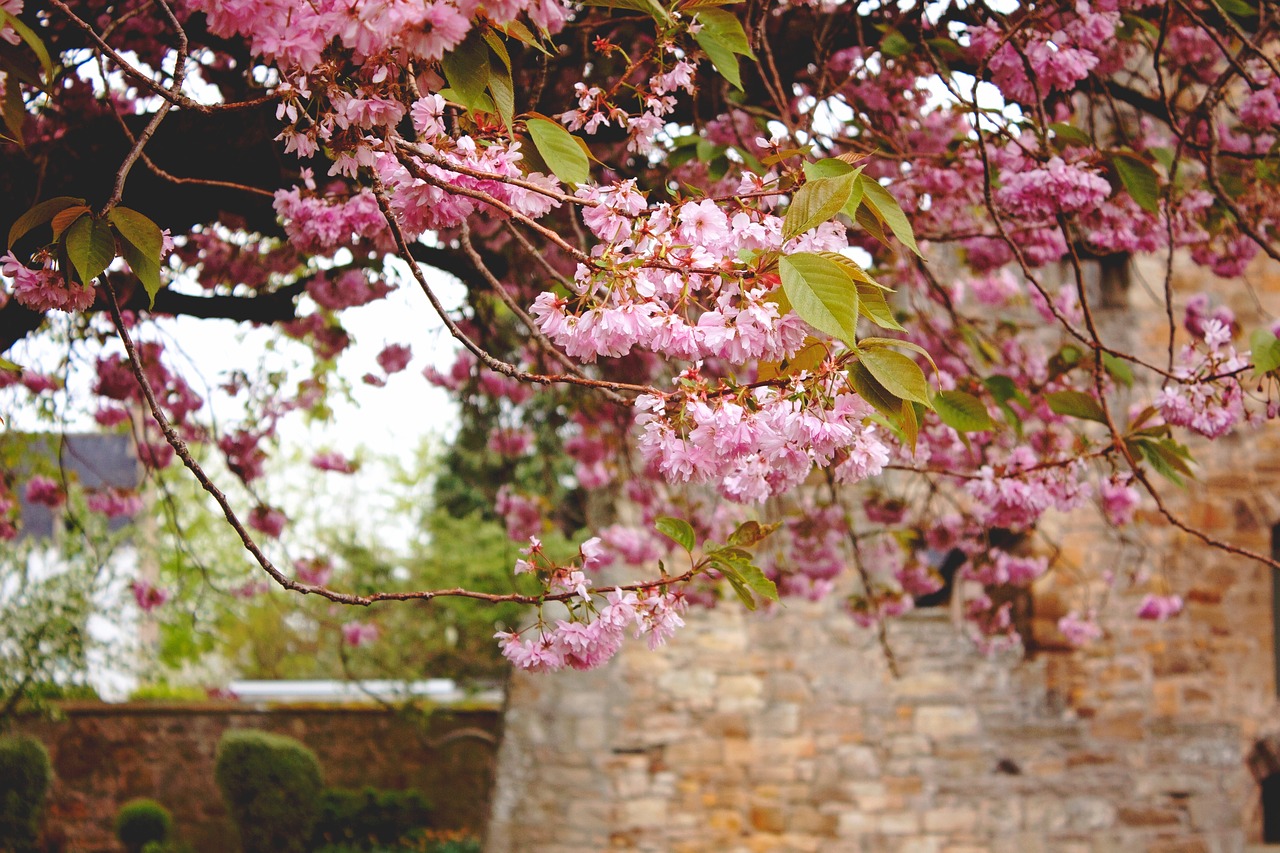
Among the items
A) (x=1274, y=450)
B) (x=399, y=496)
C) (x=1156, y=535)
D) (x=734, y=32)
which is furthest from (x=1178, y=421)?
(x=399, y=496)

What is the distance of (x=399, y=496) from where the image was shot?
16594 mm

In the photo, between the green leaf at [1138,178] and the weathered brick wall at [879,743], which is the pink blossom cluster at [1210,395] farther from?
the weathered brick wall at [879,743]

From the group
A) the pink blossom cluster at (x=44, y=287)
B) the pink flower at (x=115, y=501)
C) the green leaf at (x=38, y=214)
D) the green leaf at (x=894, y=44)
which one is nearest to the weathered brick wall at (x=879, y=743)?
the pink flower at (x=115, y=501)

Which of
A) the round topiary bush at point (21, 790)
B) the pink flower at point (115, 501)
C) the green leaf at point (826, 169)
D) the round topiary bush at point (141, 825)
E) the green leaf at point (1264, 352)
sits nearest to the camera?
the green leaf at point (826, 169)

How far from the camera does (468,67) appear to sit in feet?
4.25

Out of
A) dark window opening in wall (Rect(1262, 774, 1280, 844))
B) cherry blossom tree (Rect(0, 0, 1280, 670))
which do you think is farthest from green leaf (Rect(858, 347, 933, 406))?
dark window opening in wall (Rect(1262, 774, 1280, 844))

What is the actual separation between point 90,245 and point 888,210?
955mm

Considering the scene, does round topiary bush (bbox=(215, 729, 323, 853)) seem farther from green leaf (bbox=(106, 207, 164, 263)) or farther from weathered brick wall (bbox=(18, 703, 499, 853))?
green leaf (bbox=(106, 207, 164, 263))

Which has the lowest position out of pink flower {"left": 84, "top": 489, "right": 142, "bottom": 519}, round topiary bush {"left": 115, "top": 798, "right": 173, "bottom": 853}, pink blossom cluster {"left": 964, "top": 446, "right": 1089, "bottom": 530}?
round topiary bush {"left": 115, "top": 798, "right": 173, "bottom": 853}

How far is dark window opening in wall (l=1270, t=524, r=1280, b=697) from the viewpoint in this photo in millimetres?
6477

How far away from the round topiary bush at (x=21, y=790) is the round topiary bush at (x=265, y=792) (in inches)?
44.8

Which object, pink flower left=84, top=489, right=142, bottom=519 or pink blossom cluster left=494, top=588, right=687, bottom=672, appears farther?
pink flower left=84, top=489, right=142, bottom=519

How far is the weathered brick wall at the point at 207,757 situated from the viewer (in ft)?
29.0

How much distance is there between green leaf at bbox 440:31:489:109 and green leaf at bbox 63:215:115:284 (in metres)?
0.47
